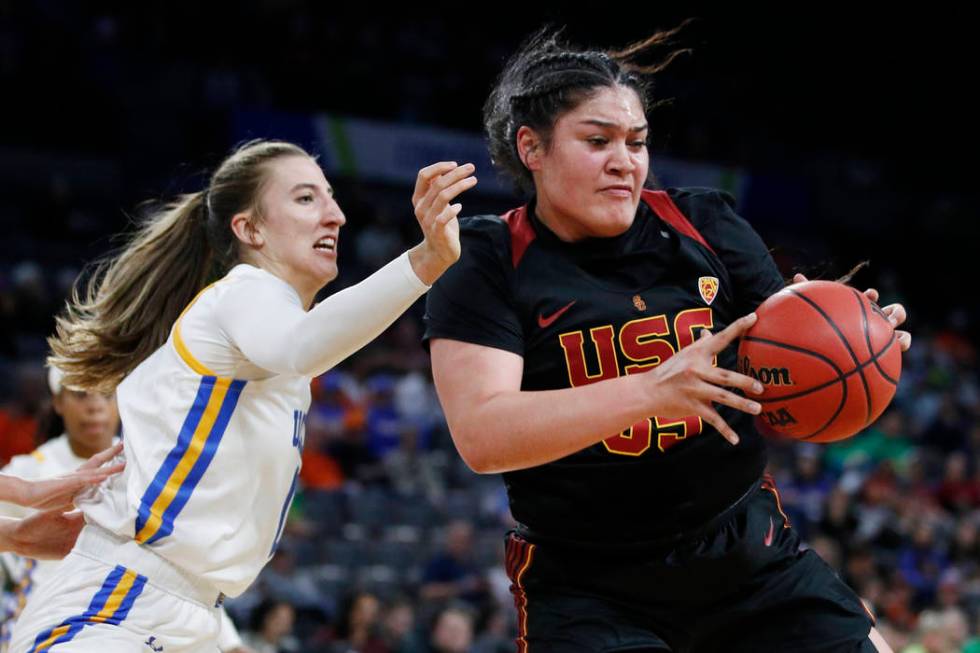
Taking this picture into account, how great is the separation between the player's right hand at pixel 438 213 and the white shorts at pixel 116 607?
1072 mm

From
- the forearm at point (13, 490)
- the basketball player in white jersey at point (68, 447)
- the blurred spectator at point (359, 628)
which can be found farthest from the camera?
the blurred spectator at point (359, 628)

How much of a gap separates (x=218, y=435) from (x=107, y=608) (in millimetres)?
507

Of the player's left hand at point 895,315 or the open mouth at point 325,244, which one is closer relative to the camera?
the player's left hand at point 895,315

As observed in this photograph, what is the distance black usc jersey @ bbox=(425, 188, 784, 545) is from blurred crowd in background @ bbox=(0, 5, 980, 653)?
1591 mm

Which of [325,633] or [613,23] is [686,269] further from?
[613,23]

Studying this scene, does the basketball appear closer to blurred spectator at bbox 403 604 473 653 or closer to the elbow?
the elbow

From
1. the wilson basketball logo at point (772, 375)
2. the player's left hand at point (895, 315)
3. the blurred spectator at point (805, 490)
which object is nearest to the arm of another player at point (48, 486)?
the wilson basketball logo at point (772, 375)

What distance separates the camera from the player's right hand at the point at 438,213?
2.74m

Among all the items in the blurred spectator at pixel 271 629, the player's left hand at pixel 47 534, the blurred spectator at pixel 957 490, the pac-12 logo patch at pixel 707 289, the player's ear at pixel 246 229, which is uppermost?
the player's ear at pixel 246 229

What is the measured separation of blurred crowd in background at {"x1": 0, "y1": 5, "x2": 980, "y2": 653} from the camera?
937 centimetres

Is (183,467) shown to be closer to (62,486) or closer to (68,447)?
(62,486)

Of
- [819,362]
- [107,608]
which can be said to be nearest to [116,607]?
[107,608]

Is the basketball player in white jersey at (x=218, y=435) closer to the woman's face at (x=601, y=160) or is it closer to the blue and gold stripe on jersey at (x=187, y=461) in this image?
the blue and gold stripe on jersey at (x=187, y=461)

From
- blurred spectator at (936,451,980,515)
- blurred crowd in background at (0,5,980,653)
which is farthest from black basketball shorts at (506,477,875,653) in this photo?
blurred spectator at (936,451,980,515)
